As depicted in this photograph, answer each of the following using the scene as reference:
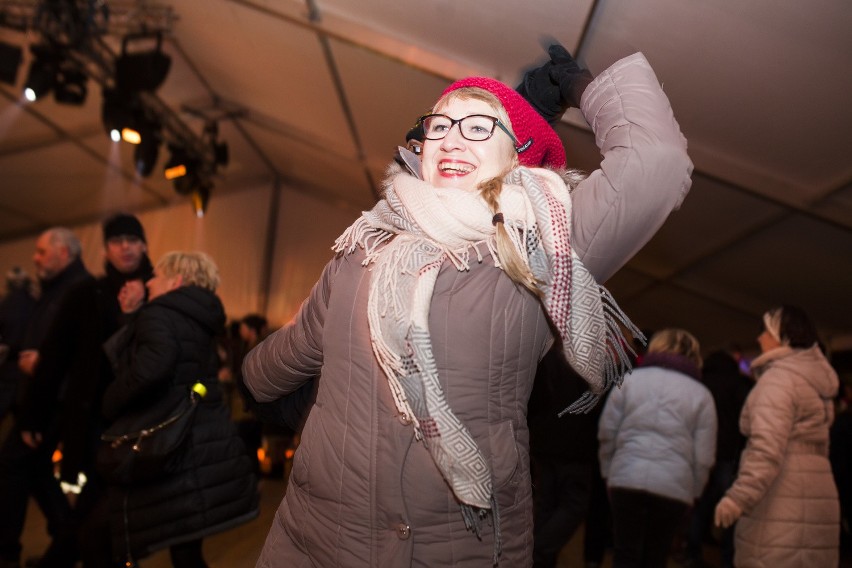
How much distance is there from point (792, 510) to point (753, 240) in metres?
3.04

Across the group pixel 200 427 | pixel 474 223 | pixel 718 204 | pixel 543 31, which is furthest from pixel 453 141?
pixel 718 204

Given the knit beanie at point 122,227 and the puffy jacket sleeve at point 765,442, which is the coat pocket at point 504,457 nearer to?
the puffy jacket sleeve at point 765,442

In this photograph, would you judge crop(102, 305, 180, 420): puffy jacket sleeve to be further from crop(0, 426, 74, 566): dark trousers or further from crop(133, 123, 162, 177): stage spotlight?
crop(133, 123, 162, 177): stage spotlight

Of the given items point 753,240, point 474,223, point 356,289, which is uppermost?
point 753,240

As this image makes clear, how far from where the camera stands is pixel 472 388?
3.92ft

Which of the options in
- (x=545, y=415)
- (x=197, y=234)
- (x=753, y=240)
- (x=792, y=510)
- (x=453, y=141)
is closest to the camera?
(x=453, y=141)

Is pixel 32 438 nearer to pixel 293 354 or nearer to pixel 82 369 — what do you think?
pixel 82 369

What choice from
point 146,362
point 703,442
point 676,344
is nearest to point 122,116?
point 146,362

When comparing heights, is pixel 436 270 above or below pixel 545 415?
above

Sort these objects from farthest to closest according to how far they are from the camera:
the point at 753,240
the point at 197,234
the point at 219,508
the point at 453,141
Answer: the point at 197,234
the point at 753,240
the point at 219,508
the point at 453,141

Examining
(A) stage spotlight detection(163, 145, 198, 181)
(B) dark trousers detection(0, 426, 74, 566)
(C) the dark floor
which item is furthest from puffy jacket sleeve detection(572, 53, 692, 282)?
(A) stage spotlight detection(163, 145, 198, 181)

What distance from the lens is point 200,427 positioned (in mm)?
2482

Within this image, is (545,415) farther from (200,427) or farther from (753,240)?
(753,240)

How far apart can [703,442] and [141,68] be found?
545 cm
